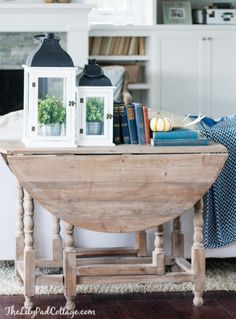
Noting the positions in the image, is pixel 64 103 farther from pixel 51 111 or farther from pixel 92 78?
pixel 92 78

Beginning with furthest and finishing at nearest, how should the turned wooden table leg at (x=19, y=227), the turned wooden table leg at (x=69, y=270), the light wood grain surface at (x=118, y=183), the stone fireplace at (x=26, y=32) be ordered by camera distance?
the stone fireplace at (x=26, y=32) → the turned wooden table leg at (x=19, y=227) → the turned wooden table leg at (x=69, y=270) → the light wood grain surface at (x=118, y=183)

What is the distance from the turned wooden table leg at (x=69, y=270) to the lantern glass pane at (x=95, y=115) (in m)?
0.39

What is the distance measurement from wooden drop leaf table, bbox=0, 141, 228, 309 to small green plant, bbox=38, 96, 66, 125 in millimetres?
136

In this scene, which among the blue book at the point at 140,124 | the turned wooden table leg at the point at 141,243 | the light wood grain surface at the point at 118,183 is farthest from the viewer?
the turned wooden table leg at the point at 141,243

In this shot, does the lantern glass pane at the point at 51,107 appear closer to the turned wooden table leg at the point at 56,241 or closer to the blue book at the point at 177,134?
the blue book at the point at 177,134

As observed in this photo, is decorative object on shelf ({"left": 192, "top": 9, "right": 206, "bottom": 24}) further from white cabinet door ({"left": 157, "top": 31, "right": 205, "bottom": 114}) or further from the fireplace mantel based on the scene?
the fireplace mantel

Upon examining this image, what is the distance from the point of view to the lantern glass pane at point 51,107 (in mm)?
3074

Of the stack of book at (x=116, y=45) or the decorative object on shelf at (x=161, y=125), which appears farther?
the stack of book at (x=116, y=45)

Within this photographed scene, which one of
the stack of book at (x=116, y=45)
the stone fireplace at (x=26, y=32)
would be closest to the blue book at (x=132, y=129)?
the stone fireplace at (x=26, y=32)

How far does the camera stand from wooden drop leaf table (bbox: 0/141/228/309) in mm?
3012

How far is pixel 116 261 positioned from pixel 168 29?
3743 mm

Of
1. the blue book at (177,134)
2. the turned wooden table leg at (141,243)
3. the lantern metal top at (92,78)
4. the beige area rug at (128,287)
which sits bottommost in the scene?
the beige area rug at (128,287)

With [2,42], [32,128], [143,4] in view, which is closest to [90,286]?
[32,128]

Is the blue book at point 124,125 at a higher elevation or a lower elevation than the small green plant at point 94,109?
lower
